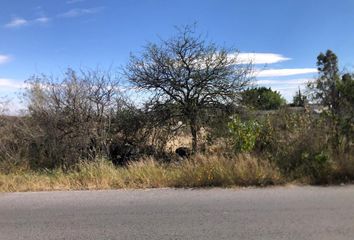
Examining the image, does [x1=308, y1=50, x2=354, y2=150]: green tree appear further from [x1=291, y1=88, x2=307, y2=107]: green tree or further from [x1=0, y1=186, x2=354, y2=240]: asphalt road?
[x1=0, y1=186, x2=354, y2=240]: asphalt road

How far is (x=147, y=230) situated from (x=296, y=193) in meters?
3.28

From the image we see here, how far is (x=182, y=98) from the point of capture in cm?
1409

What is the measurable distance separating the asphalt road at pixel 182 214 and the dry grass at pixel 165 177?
0.50 meters

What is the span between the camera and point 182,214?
716 centimetres

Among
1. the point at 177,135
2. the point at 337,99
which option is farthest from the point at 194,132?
the point at 337,99

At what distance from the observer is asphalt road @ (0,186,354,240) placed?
20.2 feet

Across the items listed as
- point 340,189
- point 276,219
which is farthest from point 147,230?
point 340,189

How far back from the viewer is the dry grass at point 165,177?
368 inches

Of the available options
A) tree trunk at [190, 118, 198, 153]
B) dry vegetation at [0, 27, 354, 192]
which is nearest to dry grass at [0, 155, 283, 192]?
dry vegetation at [0, 27, 354, 192]

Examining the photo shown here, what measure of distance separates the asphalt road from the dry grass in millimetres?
504

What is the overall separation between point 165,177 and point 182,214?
2.60 metres

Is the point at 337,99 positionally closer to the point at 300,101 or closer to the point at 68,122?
the point at 300,101

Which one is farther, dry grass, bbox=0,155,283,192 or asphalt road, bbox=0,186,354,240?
dry grass, bbox=0,155,283,192

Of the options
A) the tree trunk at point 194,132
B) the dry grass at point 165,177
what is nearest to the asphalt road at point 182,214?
the dry grass at point 165,177
